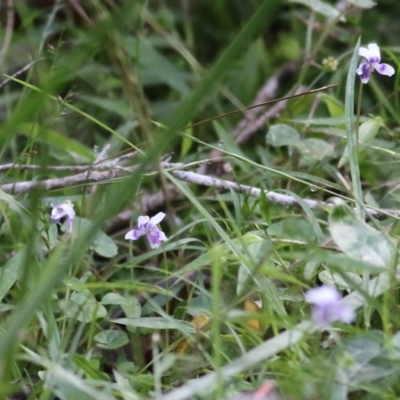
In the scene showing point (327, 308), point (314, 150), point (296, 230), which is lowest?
point (314, 150)

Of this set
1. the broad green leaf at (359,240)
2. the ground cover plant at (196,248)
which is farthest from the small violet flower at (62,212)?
the broad green leaf at (359,240)

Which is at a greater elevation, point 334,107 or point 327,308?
point 327,308

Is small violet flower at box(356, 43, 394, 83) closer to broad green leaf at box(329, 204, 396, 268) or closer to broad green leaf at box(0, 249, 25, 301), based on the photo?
broad green leaf at box(329, 204, 396, 268)

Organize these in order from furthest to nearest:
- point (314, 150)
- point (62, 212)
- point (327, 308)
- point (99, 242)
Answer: point (314, 150), point (99, 242), point (62, 212), point (327, 308)

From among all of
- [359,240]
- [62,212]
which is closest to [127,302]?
[62,212]

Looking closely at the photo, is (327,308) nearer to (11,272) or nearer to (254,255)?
(254,255)

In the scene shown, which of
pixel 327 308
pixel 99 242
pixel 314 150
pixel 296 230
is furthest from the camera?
pixel 314 150

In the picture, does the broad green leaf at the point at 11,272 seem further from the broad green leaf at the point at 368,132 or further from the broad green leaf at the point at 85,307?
the broad green leaf at the point at 368,132

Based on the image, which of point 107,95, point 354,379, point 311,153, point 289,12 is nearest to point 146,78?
point 107,95
